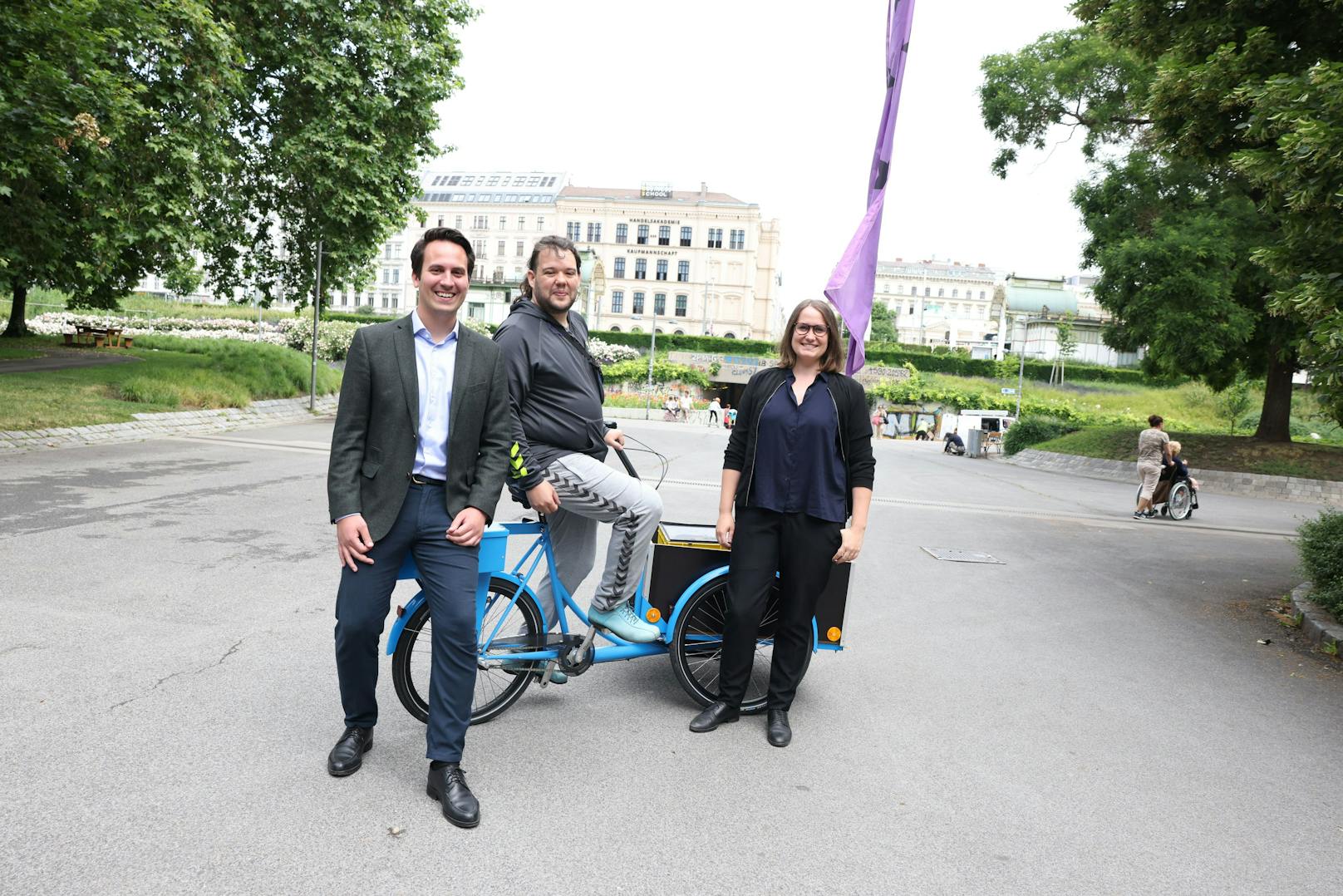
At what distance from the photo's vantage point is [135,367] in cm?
1858

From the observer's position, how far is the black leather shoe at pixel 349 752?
334 cm

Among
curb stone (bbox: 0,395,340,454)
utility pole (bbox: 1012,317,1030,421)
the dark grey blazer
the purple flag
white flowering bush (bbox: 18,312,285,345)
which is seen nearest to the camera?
the dark grey blazer

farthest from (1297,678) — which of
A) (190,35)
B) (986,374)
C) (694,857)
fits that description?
(986,374)

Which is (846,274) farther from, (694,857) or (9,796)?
(9,796)

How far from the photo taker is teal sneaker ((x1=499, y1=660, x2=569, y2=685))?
402cm

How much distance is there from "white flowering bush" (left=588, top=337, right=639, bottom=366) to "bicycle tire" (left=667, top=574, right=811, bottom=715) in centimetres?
6720

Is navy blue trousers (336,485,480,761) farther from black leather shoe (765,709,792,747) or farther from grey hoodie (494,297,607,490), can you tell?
black leather shoe (765,709,792,747)

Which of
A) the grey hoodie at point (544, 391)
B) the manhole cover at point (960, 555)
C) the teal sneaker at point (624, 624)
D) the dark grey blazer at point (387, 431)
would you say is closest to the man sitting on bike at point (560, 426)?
the grey hoodie at point (544, 391)

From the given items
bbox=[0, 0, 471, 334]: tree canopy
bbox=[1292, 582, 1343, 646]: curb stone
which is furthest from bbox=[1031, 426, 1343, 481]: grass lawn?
bbox=[0, 0, 471, 334]: tree canopy

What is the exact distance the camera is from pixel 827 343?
4129 millimetres

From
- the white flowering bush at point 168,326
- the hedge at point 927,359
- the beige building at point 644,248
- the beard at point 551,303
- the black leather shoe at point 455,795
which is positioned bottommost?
the black leather shoe at point 455,795

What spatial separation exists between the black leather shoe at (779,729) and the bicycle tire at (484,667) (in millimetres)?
1107

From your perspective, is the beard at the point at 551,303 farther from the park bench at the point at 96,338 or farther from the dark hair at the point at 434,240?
the park bench at the point at 96,338

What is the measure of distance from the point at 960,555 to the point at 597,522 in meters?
6.58
